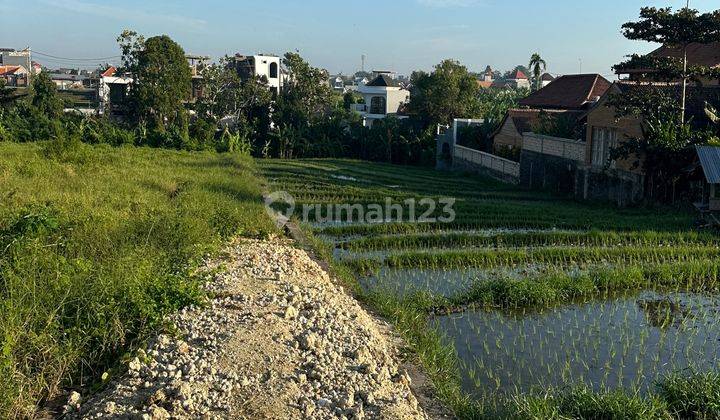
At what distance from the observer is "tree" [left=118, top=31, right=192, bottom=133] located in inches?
1435

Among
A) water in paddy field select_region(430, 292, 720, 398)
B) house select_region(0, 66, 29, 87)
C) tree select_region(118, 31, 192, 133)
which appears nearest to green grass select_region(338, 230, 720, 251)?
water in paddy field select_region(430, 292, 720, 398)

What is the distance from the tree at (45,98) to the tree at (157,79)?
548 centimetres

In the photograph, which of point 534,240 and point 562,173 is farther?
point 562,173

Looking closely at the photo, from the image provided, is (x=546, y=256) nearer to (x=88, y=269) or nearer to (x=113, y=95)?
(x=88, y=269)

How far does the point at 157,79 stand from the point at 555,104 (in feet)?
70.1

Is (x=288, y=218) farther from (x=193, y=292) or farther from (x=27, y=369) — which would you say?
(x=27, y=369)

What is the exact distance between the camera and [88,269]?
691 centimetres

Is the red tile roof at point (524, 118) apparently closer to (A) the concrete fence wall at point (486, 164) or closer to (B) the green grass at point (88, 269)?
(A) the concrete fence wall at point (486, 164)

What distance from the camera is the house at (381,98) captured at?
179 ft

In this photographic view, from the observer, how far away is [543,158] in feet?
78.4

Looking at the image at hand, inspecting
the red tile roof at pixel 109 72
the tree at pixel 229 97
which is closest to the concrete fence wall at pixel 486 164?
the tree at pixel 229 97

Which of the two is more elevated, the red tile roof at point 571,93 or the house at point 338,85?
the house at point 338,85

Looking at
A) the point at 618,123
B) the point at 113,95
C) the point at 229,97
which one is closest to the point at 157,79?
the point at 229,97

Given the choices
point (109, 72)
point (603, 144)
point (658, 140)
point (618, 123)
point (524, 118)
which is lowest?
point (603, 144)
